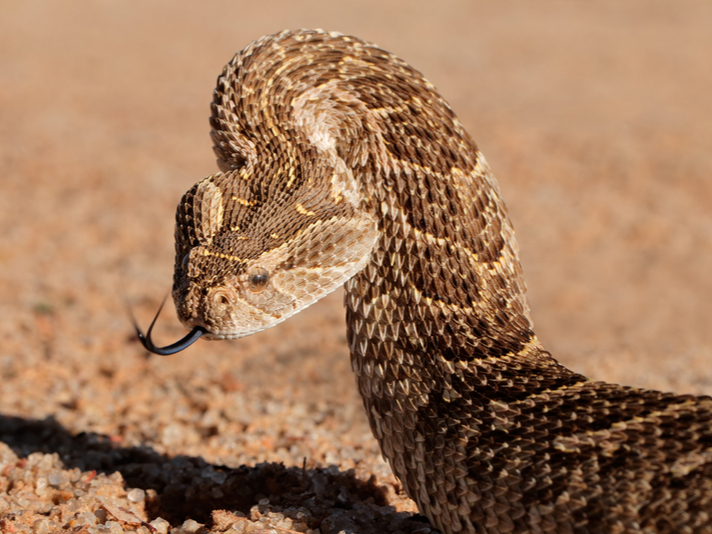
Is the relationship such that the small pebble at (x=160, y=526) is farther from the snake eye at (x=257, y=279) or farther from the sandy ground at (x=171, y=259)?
the snake eye at (x=257, y=279)

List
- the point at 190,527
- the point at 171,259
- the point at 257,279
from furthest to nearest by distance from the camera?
the point at 171,259, the point at 190,527, the point at 257,279

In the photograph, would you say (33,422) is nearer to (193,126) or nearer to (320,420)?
(320,420)

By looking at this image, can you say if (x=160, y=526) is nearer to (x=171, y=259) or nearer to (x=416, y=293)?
(x=416, y=293)

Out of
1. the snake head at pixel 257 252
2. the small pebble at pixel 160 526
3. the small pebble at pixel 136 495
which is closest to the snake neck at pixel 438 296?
the snake head at pixel 257 252

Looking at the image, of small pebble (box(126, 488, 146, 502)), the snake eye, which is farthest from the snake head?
small pebble (box(126, 488, 146, 502))

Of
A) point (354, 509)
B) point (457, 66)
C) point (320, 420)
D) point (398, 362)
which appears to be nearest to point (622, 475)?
point (398, 362)

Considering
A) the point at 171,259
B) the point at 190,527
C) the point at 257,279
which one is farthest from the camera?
the point at 171,259

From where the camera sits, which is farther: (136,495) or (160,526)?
(136,495)

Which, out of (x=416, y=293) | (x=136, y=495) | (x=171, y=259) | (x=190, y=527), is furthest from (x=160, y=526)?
(x=171, y=259)
